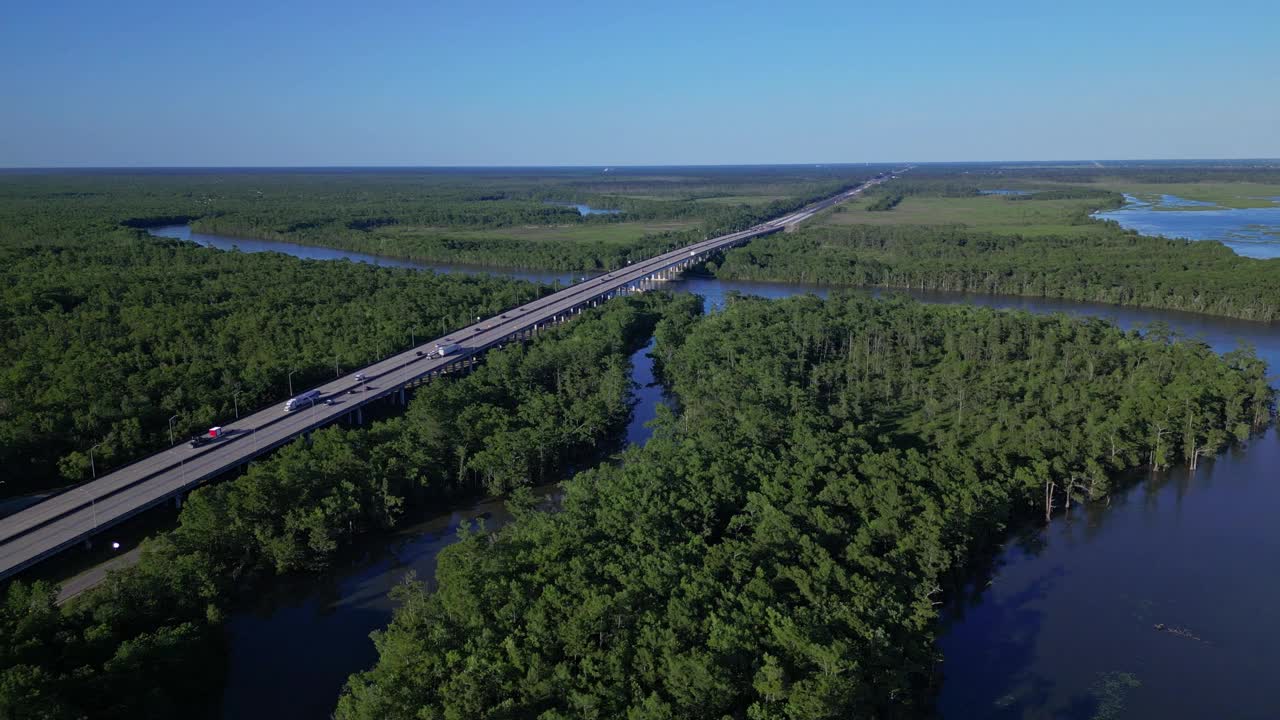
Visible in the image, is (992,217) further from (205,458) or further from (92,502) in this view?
(92,502)

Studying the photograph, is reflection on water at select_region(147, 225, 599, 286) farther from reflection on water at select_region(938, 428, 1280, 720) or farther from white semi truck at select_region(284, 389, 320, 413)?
reflection on water at select_region(938, 428, 1280, 720)

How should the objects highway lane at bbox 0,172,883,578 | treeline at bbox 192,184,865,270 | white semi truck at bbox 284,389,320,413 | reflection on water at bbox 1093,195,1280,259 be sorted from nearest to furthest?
highway lane at bbox 0,172,883,578, white semi truck at bbox 284,389,320,413, treeline at bbox 192,184,865,270, reflection on water at bbox 1093,195,1280,259

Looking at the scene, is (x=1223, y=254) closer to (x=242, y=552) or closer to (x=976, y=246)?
(x=976, y=246)

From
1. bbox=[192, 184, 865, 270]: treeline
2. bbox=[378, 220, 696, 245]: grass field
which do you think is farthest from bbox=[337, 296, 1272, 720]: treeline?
bbox=[378, 220, 696, 245]: grass field

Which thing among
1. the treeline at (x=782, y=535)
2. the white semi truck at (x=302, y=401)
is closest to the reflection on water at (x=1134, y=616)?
the treeline at (x=782, y=535)

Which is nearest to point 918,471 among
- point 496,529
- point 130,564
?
point 496,529
